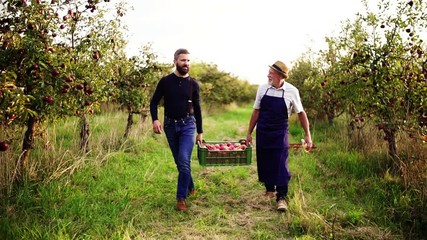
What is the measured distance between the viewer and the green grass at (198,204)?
176 inches

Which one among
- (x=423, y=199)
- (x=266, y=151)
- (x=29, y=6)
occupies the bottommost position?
(x=423, y=199)

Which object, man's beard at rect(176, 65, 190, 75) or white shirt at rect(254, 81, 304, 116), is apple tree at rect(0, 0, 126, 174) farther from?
white shirt at rect(254, 81, 304, 116)

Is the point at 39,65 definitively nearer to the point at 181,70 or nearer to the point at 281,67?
the point at 181,70

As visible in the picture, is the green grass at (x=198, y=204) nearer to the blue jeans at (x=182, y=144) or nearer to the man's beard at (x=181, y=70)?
the blue jeans at (x=182, y=144)

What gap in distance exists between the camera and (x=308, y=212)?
4785 mm

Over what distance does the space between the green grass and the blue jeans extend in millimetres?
381

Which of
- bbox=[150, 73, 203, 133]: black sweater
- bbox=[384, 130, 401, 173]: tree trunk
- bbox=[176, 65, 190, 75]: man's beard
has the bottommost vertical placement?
bbox=[384, 130, 401, 173]: tree trunk

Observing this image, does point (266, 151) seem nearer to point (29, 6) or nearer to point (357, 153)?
point (357, 153)

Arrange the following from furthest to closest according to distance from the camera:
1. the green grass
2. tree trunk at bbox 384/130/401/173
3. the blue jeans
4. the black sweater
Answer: tree trunk at bbox 384/130/401/173 → the black sweater → the blue jeans → the green grass

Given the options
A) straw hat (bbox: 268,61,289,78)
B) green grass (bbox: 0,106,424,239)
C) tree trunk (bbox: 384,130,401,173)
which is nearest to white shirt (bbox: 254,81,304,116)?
straw hat (bbox: 268,61,289,78)

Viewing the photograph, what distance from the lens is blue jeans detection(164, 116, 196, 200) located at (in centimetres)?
520

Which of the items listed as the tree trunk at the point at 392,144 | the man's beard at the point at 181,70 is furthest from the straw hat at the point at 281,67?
the tree trunk at the point at 392,144

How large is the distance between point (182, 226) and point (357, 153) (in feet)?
14.0

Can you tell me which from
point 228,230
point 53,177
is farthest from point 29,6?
point 228,230
